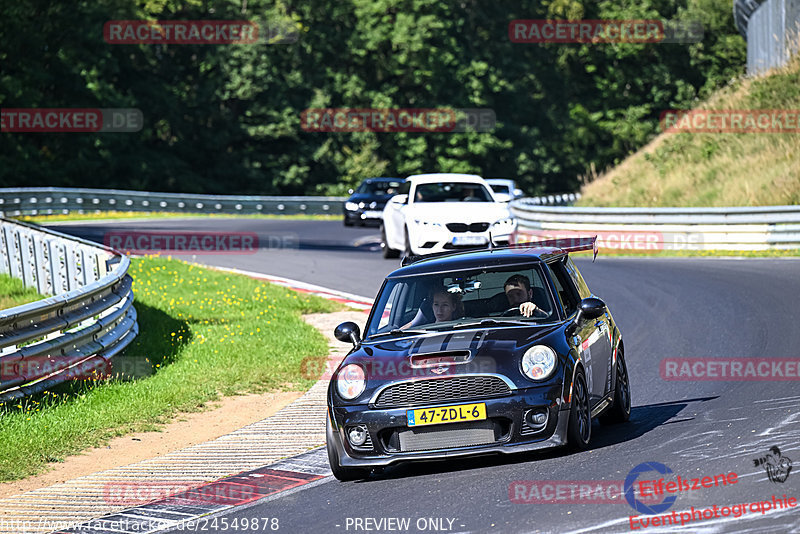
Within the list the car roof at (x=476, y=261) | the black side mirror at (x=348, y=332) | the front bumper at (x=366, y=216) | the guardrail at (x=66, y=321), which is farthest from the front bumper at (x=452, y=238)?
the front bumper at (x=366, y=216)

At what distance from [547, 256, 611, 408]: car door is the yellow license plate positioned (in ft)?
3.32

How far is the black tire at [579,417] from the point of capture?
26.0ft

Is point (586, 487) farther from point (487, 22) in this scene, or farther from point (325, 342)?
point (487, 22)

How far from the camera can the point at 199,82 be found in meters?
66.2

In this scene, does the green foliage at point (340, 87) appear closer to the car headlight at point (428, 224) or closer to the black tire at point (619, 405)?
the car headlight at point (428, 224)

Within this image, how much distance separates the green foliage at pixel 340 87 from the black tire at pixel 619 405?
49938 mm

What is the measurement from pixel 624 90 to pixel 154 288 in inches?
2308

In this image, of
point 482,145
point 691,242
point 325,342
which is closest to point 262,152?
point 482,145

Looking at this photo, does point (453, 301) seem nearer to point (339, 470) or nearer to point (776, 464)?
point (339, 470)

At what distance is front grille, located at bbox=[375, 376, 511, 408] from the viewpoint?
772 centimetres

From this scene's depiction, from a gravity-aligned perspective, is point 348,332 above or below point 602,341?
above

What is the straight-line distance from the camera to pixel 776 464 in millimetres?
7246

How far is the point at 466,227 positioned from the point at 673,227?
6258 mm

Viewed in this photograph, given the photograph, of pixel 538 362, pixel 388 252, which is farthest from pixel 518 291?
pixel 388 252
